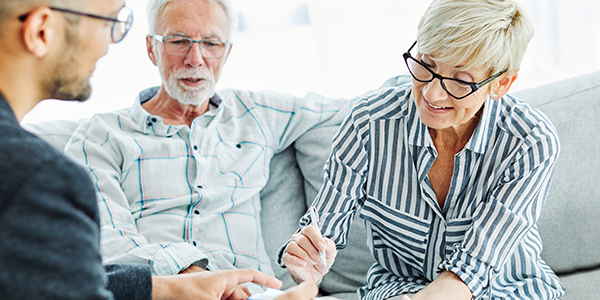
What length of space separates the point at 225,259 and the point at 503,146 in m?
0.90

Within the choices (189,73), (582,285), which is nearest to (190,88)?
(189,73)

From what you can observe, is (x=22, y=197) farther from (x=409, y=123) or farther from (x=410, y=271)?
(x=410, y=271)

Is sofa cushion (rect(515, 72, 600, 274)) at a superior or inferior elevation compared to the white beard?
inferior

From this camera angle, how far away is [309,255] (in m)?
1.17

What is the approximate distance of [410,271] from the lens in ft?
4.65

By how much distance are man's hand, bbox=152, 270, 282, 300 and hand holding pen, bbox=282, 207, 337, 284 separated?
0.11 m

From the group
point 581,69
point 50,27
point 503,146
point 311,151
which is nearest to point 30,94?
point 50,27

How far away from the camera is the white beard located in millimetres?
1733

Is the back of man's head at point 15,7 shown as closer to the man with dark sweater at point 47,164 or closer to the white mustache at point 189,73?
the man with dark sweater at point 47,164

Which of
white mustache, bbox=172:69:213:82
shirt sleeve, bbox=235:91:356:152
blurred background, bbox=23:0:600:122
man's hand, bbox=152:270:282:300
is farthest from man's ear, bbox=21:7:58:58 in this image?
blurred background, bbox=23:0:600:122

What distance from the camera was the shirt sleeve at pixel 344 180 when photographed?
131 cm

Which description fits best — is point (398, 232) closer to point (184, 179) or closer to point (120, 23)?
point (184, 179)

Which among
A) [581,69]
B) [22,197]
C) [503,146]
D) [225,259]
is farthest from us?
[581,69]

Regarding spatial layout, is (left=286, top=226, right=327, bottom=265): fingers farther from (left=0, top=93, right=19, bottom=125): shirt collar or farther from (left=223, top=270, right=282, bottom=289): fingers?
(left=0, top=93, right=19, bottom=125): shirt collar
